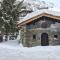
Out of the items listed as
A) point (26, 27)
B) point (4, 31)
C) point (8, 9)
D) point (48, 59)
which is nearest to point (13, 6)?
point (8, 9)

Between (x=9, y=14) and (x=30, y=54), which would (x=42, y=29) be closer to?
(x=30, y=54)

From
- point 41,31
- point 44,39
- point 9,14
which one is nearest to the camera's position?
point 41,31

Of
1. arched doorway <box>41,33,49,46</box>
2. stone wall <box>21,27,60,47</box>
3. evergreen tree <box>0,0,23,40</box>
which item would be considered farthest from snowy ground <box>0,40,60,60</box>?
evergreen tree <box>0,0,23,40</box>

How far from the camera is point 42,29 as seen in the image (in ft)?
72.6

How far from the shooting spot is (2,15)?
32469 mm

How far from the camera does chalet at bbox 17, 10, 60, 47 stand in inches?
861

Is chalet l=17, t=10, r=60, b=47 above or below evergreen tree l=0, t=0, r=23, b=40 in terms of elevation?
below

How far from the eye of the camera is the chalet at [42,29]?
21859 mm

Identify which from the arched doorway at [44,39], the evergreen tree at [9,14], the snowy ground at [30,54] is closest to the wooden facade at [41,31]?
the arched doorway at [44,39]

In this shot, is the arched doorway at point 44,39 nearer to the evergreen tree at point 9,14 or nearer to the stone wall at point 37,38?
the stone wall at point 37,38

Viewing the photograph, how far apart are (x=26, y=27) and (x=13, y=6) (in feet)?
37.2

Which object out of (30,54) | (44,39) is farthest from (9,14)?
(30,54)

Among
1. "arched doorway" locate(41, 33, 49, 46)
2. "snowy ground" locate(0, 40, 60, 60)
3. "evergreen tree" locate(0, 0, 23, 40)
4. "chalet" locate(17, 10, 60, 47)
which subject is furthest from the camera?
"evergreen tree" locate(0, 0, 23, 40)

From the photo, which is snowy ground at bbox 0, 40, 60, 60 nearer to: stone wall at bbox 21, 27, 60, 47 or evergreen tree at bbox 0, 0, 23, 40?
stone wall at bbox 21, 27, 60, 47
